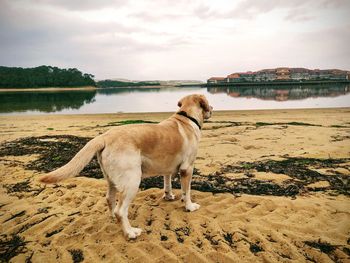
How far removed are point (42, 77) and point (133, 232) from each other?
410 feet

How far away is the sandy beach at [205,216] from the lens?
3113 mm

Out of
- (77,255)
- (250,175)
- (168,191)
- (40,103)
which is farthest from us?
(40,103)

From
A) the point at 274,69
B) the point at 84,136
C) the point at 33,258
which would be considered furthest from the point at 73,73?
the point at 33,258

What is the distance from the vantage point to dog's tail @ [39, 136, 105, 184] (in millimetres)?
2997

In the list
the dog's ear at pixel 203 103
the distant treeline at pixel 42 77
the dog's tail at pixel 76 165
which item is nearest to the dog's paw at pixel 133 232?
the dog's tail at pixel 76 165

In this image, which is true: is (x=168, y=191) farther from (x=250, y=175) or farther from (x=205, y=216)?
(x=250, y=175)

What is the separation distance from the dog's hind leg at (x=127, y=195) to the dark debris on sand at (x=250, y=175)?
1.88 metres

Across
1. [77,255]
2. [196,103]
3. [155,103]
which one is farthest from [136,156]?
[155,103]

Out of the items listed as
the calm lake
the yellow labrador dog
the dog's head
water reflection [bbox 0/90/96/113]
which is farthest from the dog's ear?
water reflection [bbox 0/90/96/113]

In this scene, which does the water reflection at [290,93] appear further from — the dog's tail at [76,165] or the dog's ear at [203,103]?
the dog's tail at [76,165]

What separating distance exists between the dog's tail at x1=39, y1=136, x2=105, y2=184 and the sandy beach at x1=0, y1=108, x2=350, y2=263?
100 cm

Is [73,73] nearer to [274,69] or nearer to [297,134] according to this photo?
[274,69]

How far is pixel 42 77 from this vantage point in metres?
111

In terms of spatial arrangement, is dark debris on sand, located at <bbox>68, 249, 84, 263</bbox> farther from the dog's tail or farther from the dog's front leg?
the dog's front leg
